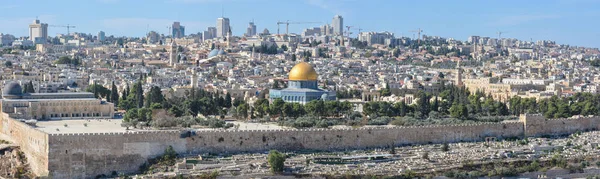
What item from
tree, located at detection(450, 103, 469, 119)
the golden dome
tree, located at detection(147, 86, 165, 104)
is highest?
the golden dome

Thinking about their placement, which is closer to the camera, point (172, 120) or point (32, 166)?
point (32, 166)

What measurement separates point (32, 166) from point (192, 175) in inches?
234

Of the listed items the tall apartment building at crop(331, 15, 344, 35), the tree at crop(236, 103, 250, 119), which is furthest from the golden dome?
the tall apartment building at crop(331, 15, 344, 35)

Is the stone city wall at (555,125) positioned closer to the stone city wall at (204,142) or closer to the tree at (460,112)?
the stone city wall at (204,142)

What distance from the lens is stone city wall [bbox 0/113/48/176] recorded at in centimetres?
3177

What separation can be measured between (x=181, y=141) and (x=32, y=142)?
493 cm

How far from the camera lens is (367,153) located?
3522cm

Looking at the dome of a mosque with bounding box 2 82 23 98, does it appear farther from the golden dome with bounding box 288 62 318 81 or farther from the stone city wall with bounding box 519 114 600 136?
the stone city wall with bounding box 519 114 600 136

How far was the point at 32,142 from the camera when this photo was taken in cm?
3334

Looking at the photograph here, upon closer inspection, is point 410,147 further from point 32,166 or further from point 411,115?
point 32,166

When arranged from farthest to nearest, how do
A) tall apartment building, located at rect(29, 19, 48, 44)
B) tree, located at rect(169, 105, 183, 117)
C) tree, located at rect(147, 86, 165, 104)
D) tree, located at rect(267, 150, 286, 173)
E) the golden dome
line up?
1. tall apartment building, located at rect(29, 19, 48, 44)
2. the golden dome
3. tree, located at rect(147, 86, 165, 104)
4. tree, located at rect(169, 105, 183, 117)
5. tree, located at rect(267, 150, 286, 173)

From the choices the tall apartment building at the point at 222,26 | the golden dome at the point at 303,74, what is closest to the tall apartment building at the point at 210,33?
the tall apartment building at the point at 222,26

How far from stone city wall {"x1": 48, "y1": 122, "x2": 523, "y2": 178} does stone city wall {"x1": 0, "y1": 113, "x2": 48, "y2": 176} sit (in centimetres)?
51

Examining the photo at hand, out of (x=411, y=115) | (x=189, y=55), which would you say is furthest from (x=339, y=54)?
(x=411, y=115)
